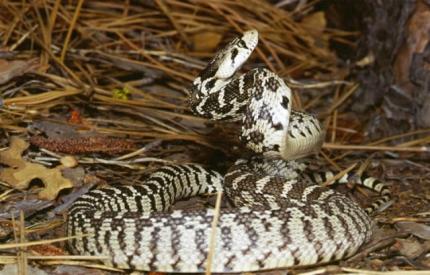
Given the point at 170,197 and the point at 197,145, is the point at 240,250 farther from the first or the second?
the point at 197,145

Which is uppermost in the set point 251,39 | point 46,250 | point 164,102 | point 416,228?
point 251,39

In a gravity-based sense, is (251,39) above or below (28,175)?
above

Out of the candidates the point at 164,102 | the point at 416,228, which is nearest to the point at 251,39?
the point at 164,102

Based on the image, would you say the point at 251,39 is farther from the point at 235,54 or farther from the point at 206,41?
the point at 206,41

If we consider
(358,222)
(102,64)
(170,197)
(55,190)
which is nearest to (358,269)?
(358,222)

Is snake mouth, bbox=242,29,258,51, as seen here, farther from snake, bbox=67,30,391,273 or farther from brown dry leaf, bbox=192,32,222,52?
brown dry leaf, bbox=192,32,222,52

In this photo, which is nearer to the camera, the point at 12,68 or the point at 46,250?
the point at 46,250
